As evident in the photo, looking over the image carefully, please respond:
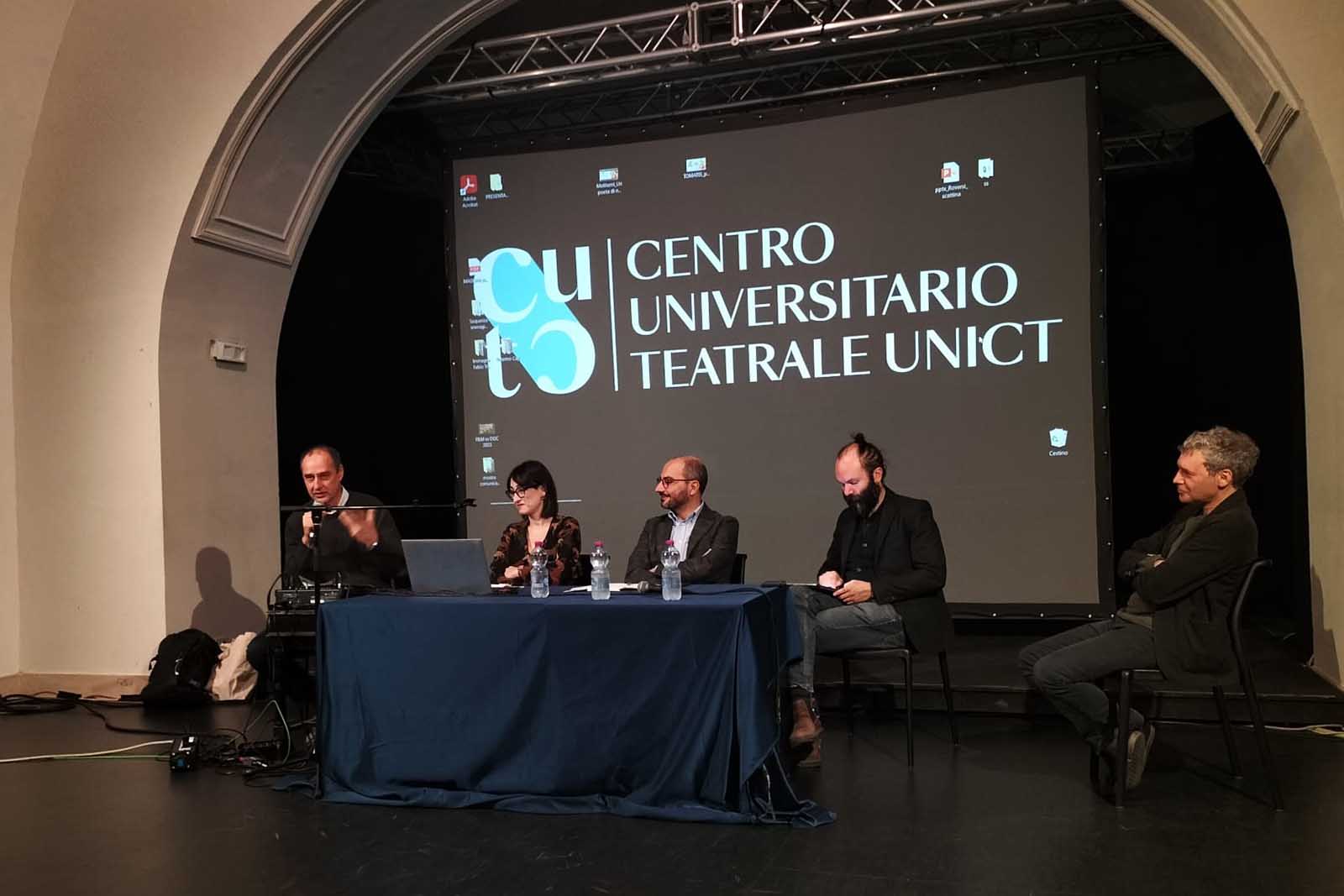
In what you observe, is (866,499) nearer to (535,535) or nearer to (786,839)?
(535,535)

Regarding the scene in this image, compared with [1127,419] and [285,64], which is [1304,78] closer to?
[1127,419]

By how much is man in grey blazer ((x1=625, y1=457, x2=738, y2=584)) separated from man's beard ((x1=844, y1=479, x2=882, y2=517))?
0.46 metres

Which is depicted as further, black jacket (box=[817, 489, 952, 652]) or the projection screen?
the projection screen

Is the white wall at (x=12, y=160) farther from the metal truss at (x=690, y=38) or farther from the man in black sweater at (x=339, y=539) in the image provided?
the metal truss at (x=690, y=38)

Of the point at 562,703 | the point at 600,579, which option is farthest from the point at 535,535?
the point at 562,703

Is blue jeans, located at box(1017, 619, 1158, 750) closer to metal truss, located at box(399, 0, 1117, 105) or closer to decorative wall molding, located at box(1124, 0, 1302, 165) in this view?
decorative wall molding, located at box(1124, 0, 1302, 165)

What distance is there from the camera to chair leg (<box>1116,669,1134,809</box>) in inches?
131

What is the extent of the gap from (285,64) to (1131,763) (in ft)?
15.5

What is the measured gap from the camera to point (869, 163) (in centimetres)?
649

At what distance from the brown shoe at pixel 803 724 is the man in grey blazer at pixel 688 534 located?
1.94 ft

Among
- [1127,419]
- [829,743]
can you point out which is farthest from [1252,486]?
[829,743]

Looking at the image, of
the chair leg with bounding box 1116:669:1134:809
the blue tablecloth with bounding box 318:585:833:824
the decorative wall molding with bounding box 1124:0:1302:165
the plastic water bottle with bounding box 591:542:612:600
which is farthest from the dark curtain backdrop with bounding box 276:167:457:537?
the chair leg with bounding box 1116:669:1134:809

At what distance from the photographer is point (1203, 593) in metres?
3.37

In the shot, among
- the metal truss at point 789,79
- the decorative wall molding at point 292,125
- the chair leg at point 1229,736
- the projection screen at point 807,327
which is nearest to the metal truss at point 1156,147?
the metal truss at point 789,79
